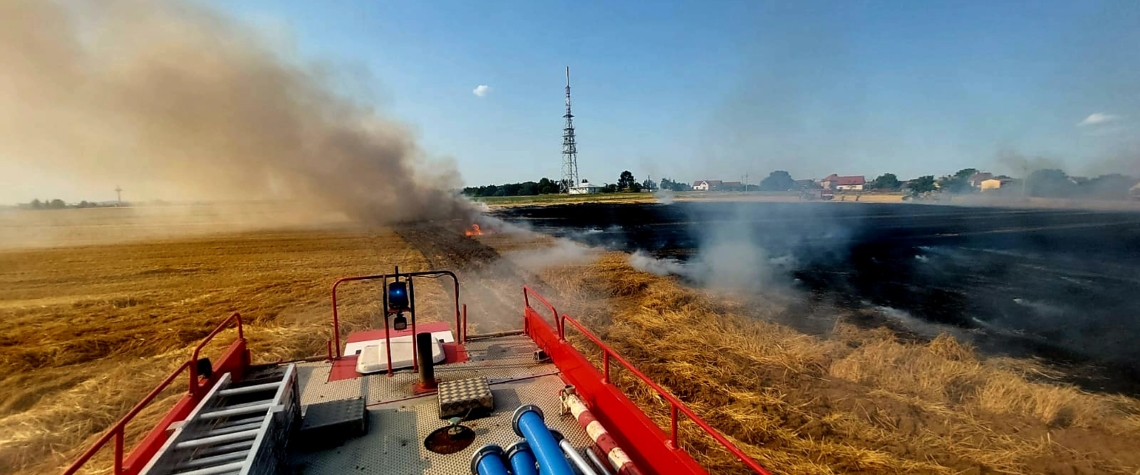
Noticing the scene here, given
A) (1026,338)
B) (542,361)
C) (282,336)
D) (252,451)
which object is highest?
(252,451)

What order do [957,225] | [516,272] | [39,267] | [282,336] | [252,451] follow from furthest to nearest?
[957,225] → [39,267] → [516,272] → [282,336] → [252,451]

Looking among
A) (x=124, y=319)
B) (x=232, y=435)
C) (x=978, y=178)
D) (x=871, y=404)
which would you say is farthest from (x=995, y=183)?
(x=232, y=435)

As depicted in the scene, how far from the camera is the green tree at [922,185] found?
104281mm

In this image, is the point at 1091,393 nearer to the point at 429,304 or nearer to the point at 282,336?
the point at 429,304

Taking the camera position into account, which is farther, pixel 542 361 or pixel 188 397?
pixel 542 361

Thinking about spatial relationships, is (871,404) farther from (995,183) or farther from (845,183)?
(845,183)

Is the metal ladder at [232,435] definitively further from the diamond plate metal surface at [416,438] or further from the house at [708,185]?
the house at [708,185]

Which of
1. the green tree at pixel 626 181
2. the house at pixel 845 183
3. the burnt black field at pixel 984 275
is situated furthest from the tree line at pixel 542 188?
the burnt black field at pixel 984 275

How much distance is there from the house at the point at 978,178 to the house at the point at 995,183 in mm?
2186

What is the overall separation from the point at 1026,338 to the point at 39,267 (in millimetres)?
34869

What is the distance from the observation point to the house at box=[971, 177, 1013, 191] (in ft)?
332

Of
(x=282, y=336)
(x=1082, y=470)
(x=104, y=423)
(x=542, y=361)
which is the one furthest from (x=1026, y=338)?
(x=104, y=423)

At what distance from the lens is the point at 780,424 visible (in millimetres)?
6707

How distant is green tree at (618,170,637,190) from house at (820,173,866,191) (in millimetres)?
49999
